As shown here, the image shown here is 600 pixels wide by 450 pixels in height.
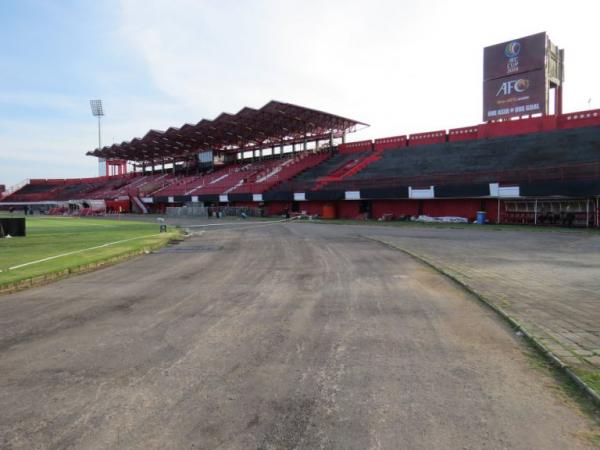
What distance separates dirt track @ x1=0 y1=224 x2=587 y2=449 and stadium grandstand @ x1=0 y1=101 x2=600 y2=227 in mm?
23280

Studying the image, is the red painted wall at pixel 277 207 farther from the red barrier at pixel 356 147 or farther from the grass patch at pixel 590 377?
the grass patch at pixel 590 377

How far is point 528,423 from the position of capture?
2984 millimetres

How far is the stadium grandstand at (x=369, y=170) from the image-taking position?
26.8 meters

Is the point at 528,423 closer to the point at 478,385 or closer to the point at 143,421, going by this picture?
the point at 478,385

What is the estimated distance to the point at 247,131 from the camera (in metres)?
56.7

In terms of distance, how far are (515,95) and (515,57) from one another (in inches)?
138

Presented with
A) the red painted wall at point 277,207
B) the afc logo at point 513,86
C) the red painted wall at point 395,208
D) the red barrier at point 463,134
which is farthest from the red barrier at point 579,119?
the red painted wall at point 277,207

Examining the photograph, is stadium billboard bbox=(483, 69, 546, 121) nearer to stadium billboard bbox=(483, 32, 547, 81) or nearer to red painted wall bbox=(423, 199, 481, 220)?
stadium billboard bbox=(483, 32, 547, 81)

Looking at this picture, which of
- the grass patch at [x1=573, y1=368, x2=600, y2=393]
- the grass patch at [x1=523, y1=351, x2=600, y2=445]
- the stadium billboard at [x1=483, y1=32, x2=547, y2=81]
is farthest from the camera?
the stadium billboard at [x1=483, y1=32, x2=547, y2=81]

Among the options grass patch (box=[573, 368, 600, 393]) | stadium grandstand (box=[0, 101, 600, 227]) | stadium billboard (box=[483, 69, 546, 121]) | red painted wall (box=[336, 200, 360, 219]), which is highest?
stadium billboard (box=[483, 69, 546, 121])

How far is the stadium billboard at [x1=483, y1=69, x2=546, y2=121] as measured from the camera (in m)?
35.8

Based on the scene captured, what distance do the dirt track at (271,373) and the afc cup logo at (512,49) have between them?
3848 centimetres

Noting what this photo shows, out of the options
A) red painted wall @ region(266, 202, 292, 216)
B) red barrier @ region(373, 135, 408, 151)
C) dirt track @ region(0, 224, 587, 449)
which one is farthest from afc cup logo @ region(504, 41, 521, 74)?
dirt track @ region(0, 224, 587, 449)

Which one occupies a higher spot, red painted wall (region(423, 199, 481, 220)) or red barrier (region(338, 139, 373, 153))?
red barrier (region(338, 139, 373, 153))
